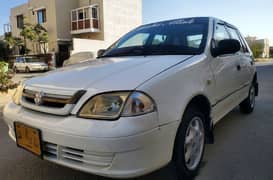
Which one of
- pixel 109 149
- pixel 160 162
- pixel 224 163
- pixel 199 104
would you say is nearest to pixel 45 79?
pixel 109 149

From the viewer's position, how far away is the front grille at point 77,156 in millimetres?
1560

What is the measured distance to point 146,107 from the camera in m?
1.61

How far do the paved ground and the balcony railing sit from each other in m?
19.6

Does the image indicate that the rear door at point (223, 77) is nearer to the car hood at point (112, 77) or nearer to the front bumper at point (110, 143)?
the car hood at point (112, 77)

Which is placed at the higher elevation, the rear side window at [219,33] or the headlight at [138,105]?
the rear side window at [219,33]

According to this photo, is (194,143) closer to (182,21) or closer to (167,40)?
(167,40)

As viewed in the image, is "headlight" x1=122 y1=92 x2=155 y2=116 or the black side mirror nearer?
"headlight" x1=122 y1=92 x2=155 y2=116

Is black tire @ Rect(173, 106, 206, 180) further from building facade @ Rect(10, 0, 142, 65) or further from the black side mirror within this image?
building facade @ Rect(10, 0, 142, 65)

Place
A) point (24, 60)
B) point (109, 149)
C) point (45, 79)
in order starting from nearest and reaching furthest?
point (109, 149)
point (45, 79)
point (24, 60)

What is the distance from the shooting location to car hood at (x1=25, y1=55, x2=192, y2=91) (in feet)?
5.52

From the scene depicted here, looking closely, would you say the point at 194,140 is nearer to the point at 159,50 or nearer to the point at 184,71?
the point at 184,71

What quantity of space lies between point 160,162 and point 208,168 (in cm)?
89

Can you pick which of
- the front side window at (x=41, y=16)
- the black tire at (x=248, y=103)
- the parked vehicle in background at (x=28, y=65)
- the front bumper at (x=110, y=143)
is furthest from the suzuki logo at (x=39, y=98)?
the front side window at (x=41, y=16)

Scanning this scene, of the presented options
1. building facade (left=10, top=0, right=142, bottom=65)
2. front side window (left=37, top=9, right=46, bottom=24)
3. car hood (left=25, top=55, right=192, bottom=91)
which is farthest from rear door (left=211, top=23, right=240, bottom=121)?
front side window (left=37, top=9, right=46, bottom=24)
